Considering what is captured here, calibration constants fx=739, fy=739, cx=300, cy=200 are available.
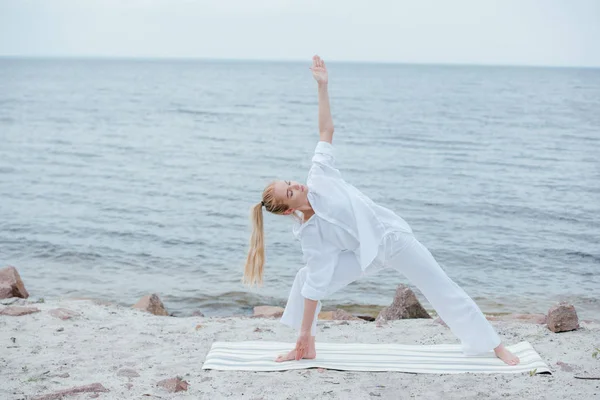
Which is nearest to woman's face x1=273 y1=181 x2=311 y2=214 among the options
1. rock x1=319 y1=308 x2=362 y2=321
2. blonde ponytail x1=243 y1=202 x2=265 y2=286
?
blonde ponytail x1=243 y1=202 x2=265 y2=286

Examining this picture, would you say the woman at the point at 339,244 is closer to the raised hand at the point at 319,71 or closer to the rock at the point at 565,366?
the raised hand at the point at 319,71

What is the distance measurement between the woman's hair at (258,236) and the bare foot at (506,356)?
6.50 ft

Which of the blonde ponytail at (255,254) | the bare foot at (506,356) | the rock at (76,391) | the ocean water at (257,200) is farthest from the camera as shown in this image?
the ocean water at (257,200)

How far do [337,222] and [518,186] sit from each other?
50.8 ft

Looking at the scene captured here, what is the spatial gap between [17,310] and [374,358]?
372cm

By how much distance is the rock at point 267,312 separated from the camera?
868 cm

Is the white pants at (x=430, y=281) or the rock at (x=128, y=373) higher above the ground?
the white pants at (x=430, y=281)

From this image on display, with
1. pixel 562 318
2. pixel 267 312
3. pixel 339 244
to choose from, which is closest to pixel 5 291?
pixel 267 312

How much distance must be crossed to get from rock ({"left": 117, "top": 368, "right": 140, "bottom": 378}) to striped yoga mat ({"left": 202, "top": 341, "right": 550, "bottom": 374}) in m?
0.54

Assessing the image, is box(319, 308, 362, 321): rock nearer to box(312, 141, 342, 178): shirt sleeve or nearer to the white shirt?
the white shirt

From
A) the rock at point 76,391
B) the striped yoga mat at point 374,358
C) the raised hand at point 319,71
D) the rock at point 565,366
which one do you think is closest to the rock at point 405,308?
the striped yoga mat at point 374,358

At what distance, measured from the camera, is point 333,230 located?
18.1ft

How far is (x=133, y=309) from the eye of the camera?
8.41 metres

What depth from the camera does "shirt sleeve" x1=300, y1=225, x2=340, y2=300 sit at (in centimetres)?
547
